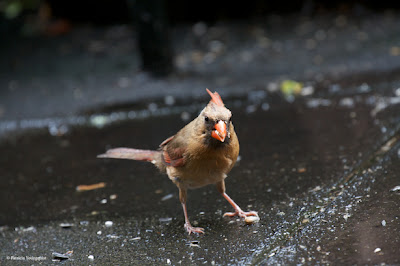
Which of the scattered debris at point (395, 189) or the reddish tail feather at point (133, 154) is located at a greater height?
the reddish tail feather at point (133, 154)

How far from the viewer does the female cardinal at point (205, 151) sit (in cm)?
290

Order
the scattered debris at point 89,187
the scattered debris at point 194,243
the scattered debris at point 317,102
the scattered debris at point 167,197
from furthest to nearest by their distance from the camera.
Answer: the scattered debris at point 317,102 → the scattered debris at point 89,187 → the scattered debris at point 167,197 → the scattered debris at point 194,243

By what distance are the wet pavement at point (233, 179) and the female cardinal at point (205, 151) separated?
299mm

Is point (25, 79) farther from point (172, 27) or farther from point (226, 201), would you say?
point (226, 201)

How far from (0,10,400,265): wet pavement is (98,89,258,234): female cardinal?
30 cm

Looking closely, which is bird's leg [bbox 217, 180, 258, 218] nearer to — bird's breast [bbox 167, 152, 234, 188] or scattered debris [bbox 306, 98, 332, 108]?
bird's breast [bbox 167, 152, 234, 188]

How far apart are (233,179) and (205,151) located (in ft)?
3.27

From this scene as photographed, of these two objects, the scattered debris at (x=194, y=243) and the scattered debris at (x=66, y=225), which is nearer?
the scattered debris at (x=194, y=243)

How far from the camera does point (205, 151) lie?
299cm

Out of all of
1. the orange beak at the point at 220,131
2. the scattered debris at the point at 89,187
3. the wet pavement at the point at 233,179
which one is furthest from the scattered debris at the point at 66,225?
the orange beak at the point at 220,131

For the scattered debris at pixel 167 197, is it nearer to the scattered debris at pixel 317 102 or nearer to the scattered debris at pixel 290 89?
the scattered debris at pixel 317 102

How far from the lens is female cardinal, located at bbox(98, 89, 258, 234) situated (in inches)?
114

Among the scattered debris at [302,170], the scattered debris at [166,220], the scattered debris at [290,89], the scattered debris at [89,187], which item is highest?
the scattered debris at [302,170]

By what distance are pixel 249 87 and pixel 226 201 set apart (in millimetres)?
3108
